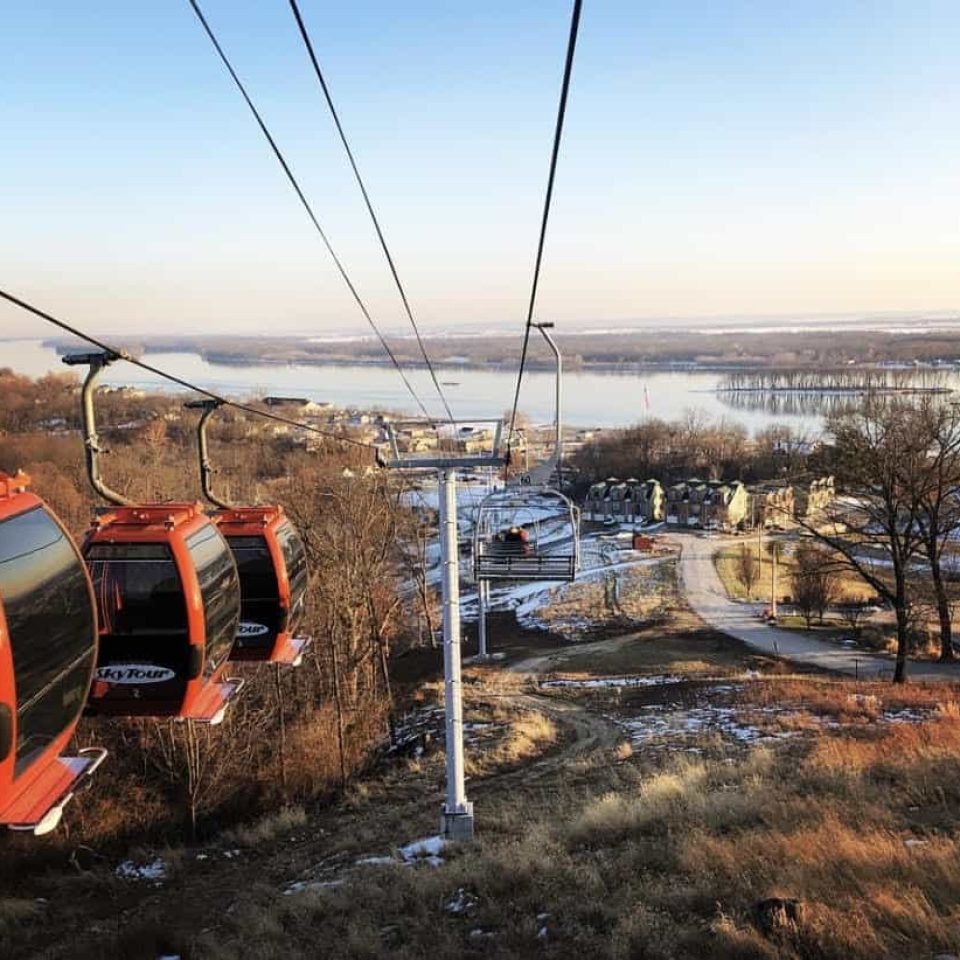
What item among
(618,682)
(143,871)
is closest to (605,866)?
(143,871)

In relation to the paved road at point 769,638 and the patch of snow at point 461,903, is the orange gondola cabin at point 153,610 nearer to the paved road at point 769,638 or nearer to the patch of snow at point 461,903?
the patch of snow at point 461,903

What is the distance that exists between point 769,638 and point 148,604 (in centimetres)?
2956

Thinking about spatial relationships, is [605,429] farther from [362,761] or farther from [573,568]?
[573,568]

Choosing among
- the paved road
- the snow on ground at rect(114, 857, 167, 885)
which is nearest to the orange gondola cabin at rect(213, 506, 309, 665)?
the snow on ground at rect(114, 857, 167, 885)

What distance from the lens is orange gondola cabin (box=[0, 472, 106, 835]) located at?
3.95 m

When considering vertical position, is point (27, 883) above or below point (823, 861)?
below

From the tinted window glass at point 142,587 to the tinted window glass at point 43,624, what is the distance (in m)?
1.19

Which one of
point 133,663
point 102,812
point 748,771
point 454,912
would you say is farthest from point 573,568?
point 102,812

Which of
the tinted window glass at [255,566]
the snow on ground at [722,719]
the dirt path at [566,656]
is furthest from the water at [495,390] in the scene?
the tinted window glass at [255,566]

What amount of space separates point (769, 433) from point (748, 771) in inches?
3168

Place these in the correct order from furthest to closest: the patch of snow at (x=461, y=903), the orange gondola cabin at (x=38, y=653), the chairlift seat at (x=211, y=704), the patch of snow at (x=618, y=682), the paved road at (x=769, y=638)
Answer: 1. the paved road at (x=769, y=638)
2. the patch of snow at (x=618, y=682)
3. the patch of snow at (x=461, y=903)
4. the chairlift seat at (x=211, y=704)
5. the orange gondola cabin at (x=38, y=653)

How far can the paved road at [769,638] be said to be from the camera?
26281 millimetres

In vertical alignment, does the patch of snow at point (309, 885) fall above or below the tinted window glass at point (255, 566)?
below

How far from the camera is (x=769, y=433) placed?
288ft
